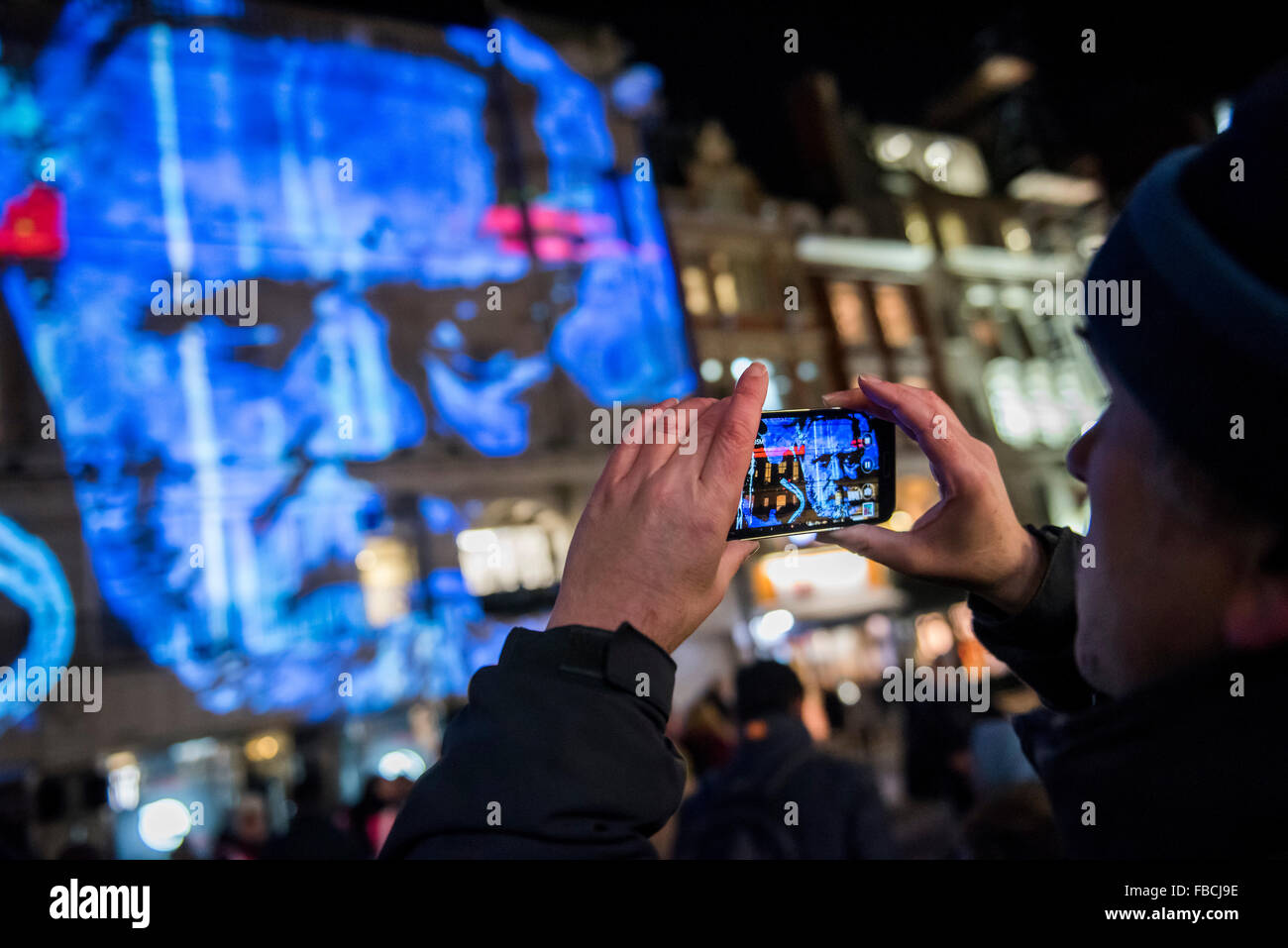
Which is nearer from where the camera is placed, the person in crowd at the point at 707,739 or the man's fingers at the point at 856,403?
the man's fingers at the point at 856,403

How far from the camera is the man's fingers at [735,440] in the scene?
125 cm

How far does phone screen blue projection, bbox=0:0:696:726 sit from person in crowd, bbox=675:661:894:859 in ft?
40.9

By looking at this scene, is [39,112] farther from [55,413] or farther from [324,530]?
[324,530]

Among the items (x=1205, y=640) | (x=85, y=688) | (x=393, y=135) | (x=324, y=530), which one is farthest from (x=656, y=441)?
(x=393, y=135)

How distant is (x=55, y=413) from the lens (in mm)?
13992

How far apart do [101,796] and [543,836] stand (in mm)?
15885

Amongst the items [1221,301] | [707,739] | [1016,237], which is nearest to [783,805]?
[1221,301]

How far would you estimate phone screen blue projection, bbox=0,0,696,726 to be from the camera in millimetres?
14078

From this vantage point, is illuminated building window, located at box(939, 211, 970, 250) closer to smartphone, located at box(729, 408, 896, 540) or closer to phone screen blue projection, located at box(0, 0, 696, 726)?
phone screen blue projection, located at box(0, 0, 696, 726)

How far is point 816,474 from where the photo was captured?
1.83 meters

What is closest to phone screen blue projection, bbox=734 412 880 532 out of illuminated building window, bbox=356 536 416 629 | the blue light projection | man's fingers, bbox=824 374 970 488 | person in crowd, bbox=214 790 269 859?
man's fingers, bbox=824 374 970 488

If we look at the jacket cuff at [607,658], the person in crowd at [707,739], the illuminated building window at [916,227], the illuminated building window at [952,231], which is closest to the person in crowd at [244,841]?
the person in crowd at [707,739]

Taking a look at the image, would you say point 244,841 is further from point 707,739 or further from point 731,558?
point 731,558

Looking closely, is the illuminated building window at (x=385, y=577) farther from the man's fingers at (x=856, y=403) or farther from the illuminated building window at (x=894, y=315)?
the illuminated building window at (x=894, y=315)
